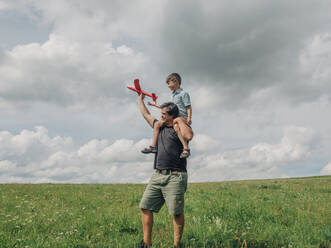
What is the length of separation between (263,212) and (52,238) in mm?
4764

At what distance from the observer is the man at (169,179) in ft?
14.4

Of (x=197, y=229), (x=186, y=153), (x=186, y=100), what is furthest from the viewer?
(x=186, y=100)

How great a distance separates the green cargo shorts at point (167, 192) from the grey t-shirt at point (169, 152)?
158mm

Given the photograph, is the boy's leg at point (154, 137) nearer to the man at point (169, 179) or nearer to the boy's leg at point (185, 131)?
the man at point (169, 179)

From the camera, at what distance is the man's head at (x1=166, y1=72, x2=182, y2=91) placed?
543 cm

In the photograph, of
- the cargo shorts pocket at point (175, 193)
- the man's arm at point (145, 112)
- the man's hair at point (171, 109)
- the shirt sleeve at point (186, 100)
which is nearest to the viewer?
the cargo shorts pocket at point (175, 193)

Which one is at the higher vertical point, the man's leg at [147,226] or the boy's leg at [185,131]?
the boy's leg at [185,131]

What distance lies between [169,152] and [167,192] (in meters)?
0.66

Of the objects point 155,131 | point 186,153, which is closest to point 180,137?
point 186,153

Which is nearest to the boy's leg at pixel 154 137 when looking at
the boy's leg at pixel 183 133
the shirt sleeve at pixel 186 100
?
the boy's leg at pixel 183 133

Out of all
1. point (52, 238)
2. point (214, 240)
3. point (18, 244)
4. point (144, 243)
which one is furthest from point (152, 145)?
point (18, 244)

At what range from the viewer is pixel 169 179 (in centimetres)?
446

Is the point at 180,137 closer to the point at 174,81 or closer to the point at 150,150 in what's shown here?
the point at 150,150

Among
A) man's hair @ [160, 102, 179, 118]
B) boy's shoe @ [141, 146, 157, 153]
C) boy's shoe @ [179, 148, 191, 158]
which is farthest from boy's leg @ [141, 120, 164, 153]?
boy's shoe @ [179, 148, 191, 158]
